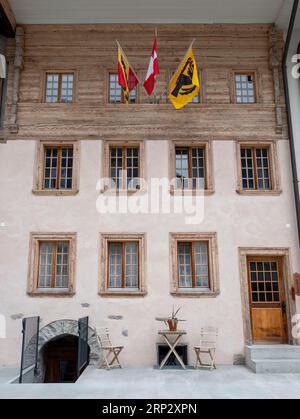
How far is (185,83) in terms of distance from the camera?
35.1ft

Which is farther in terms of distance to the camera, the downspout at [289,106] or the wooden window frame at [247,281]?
the downspout at [289,106]

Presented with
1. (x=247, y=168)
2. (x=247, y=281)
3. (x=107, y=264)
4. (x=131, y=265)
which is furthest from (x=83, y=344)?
(x=247, y=168)

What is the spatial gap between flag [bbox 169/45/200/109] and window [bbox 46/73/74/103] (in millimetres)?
3519

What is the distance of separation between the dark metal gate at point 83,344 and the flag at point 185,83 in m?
6.17

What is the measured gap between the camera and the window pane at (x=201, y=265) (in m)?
11.4

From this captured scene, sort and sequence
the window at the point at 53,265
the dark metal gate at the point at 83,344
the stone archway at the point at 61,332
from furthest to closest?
the window at the point at 53,265, the stone archway at the point at 61,332, the dark metal gate at the point at 83,344

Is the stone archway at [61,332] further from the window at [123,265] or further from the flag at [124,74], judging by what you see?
the flag at [124,74]

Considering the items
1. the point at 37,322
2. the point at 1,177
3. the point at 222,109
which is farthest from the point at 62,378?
the point at 222,109

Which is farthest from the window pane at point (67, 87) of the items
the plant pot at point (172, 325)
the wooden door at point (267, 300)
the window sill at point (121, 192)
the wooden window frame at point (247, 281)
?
the wooden door at point (267, 300)

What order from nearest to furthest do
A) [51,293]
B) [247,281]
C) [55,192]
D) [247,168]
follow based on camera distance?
[51,293] < [247,281] < [55,192] < [247,168]

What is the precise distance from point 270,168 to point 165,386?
697 centimetres

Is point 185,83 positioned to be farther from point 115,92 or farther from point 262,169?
point 262,169

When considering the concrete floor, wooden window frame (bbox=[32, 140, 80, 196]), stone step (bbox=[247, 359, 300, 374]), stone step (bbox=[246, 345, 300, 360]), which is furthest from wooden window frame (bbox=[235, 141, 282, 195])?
the concrete floor
